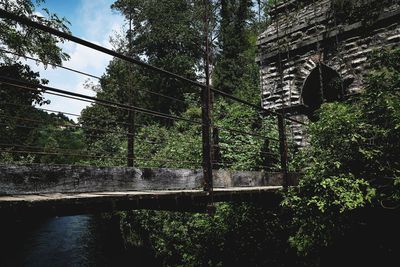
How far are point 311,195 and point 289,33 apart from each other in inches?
264

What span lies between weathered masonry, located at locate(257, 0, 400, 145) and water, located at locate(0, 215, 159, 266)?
6.39 meters

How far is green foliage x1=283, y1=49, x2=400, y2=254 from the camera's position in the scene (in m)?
4.36

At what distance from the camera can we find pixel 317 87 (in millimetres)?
10422

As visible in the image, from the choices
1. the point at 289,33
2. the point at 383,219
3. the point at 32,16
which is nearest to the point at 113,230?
the point at 32,16

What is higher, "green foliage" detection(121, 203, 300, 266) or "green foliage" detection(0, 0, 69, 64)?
"green foliage" detection(0, 0, 69, 64)

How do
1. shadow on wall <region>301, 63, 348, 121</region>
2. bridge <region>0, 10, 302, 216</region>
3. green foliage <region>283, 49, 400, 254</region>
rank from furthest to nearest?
1. shadow on wall <region>301, 63, 348, 121</region>
2. green foliage <region>283, 49, 400, 254</region>
3. bridge <region>0, 10, 302, 216</region>

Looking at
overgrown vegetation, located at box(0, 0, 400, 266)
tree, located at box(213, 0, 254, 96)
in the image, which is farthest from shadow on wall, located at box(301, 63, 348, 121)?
tree, located at box(213, 0, 254, 96)

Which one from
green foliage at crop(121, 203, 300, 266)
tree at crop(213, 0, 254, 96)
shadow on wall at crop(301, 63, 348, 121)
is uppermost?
tree at crop(213, 0, 254, 96)

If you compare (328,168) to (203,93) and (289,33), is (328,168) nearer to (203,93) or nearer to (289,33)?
(203,93)

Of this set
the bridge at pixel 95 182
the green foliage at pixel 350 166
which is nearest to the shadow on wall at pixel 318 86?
the green foliage at pixel 350 166

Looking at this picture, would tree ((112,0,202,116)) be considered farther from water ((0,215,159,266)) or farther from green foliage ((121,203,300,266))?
green foliage ((121,203,300,266))

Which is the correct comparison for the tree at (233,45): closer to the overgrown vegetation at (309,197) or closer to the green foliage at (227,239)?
the overgrown vegetation at (309,197)

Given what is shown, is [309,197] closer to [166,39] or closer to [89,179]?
[89,179]

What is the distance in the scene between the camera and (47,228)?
14891mm
